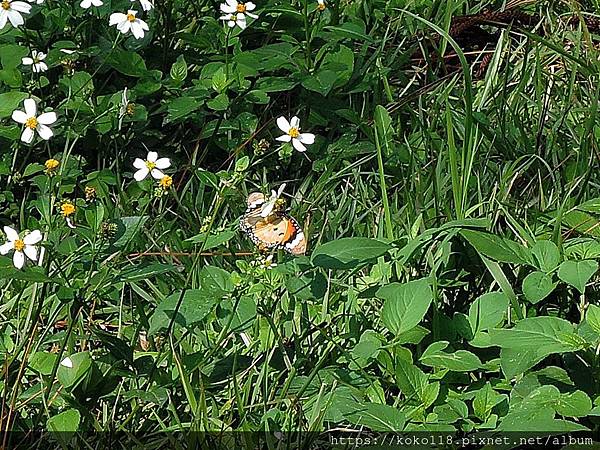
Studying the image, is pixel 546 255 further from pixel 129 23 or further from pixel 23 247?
pixel 129 23

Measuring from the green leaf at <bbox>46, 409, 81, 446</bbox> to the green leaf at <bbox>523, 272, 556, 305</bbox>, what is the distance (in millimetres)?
796

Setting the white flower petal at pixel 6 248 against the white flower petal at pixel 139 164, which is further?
the white flower petal at pixel 139 164

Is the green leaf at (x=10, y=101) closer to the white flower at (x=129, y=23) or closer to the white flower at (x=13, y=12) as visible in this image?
the white flower at (x=13, y=12)

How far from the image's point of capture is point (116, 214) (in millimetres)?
2193

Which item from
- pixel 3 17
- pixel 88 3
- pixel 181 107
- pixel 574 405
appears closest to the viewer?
pixel 574 405

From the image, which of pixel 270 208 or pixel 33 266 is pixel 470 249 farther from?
pixel 33 266

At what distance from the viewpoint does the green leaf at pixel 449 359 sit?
1562 mm

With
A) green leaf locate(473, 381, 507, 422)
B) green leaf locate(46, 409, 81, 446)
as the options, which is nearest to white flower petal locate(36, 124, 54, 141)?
green leaf locate(46, 409, 81, 446)

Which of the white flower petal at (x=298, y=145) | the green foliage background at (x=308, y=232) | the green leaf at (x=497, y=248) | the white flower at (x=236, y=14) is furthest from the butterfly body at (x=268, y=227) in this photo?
the white flower at (x=236, y=14)

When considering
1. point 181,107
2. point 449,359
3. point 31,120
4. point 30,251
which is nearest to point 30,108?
point 31,120

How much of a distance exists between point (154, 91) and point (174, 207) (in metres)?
0.29

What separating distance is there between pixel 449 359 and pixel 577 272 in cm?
27

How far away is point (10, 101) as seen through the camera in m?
2.03

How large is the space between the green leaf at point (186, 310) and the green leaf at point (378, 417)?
298mm
